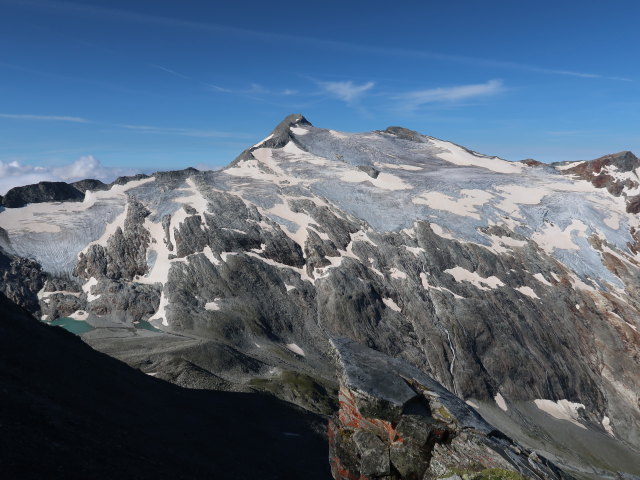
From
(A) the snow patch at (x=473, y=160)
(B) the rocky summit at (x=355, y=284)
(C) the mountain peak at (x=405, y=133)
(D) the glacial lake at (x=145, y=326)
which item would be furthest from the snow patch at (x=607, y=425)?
(C) the mountain peak at (x=405, y=133)

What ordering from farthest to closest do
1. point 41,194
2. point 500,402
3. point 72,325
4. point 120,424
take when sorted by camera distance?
point 41,194
point 500,402
point 72,325
point 120,424

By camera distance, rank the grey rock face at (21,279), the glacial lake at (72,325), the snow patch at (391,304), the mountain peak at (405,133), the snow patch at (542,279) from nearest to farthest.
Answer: the glacial lake at (72,325)
the grey rock face at (21,279)
the snow patch at (391,304)
the snow patch at (542,279)
the mountain peak at (405,133)

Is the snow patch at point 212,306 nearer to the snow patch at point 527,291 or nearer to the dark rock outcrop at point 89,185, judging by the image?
the dark rock outcrop at point 89,185

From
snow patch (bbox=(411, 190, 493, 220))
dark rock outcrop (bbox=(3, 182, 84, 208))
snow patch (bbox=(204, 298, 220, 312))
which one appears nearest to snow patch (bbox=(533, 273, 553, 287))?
snow patch (bbox=(411, 190, 493, 220))

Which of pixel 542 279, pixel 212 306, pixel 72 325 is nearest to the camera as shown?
pixel 72 325

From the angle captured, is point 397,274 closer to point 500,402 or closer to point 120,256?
point 500,402

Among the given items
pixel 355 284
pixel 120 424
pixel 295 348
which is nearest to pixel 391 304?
pixel 355 284

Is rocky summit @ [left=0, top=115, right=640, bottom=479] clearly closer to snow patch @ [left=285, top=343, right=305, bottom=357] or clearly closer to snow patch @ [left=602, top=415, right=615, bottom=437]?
snow patch @ [left=602, top=415, right=615, bottom=437]
